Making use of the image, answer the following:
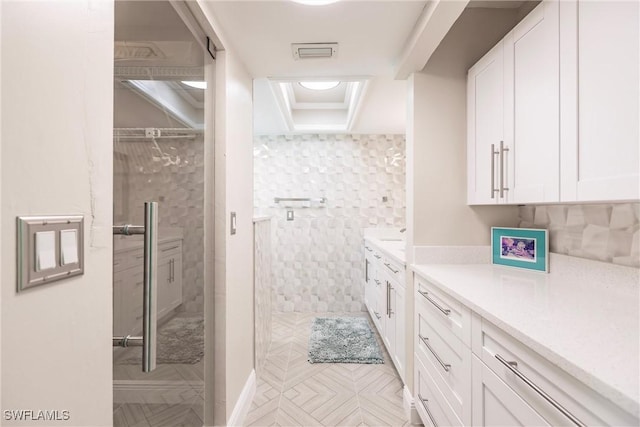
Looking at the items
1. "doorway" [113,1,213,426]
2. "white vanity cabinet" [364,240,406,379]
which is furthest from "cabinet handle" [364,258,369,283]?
"doorway" [113,1,213,426]

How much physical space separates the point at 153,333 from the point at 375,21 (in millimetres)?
1584

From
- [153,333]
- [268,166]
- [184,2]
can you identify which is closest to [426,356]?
[153,333]

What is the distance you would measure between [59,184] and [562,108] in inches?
62.3

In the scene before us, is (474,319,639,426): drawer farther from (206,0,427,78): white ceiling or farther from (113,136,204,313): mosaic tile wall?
(206,0,427,78): white ceiling

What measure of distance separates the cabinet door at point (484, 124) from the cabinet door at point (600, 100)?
40 cm

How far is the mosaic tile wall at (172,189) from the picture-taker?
0.84m

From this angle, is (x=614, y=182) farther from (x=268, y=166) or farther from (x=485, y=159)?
(x=268, y=166)

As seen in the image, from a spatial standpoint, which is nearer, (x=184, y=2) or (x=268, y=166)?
(x=184, y=2)

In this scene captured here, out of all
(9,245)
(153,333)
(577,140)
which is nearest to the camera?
(9,245)

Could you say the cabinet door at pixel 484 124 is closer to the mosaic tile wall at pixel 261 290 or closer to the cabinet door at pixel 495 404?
the cabinet door at pixel 495 404

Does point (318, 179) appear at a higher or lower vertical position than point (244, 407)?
higher

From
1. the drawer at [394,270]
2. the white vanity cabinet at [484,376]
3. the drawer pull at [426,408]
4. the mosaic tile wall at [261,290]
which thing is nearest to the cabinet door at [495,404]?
the white vanity cabinet at [484,376]

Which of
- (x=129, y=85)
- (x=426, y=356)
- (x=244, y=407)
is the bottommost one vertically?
(x=244, y=407)

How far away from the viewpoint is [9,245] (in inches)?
18.2
